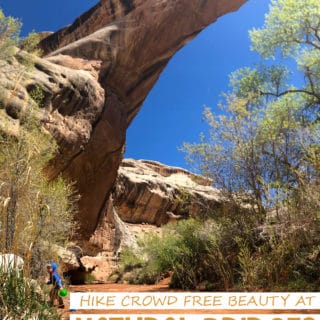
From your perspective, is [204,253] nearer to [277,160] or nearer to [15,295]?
[277,160]

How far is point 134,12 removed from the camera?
1104 inches

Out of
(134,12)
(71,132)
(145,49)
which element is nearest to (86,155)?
(71,132)

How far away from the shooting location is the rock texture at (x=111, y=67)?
23.4 meters

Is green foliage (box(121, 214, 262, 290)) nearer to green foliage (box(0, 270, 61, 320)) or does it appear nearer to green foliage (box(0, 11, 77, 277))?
green foliage (box(0, 11, 77, 277))

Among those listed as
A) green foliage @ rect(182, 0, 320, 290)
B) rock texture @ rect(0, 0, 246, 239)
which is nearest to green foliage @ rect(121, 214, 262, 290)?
green foliage @ rect(182, 0, 320, 290)

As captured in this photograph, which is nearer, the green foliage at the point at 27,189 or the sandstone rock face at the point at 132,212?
the green foliage at the point at 27,189

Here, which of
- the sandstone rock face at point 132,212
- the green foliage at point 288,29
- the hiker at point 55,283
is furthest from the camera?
the sandstone rock face at point 132,212

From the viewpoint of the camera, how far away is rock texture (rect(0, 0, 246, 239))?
922 inches

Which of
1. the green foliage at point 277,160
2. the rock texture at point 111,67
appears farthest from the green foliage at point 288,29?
the rock texture at point 111,67

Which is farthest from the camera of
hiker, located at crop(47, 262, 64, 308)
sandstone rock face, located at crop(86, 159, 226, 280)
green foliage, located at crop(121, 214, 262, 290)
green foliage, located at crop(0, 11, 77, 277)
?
sandstone rock face, located at crop(86, 159, 226, 280)

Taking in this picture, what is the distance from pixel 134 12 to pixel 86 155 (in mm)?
10659

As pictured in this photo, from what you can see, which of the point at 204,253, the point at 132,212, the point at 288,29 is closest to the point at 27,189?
the point at 204,253

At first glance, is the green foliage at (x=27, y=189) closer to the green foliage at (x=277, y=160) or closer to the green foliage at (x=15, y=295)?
the green foliage at (x=15, y=295)

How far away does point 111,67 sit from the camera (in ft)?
88.4
